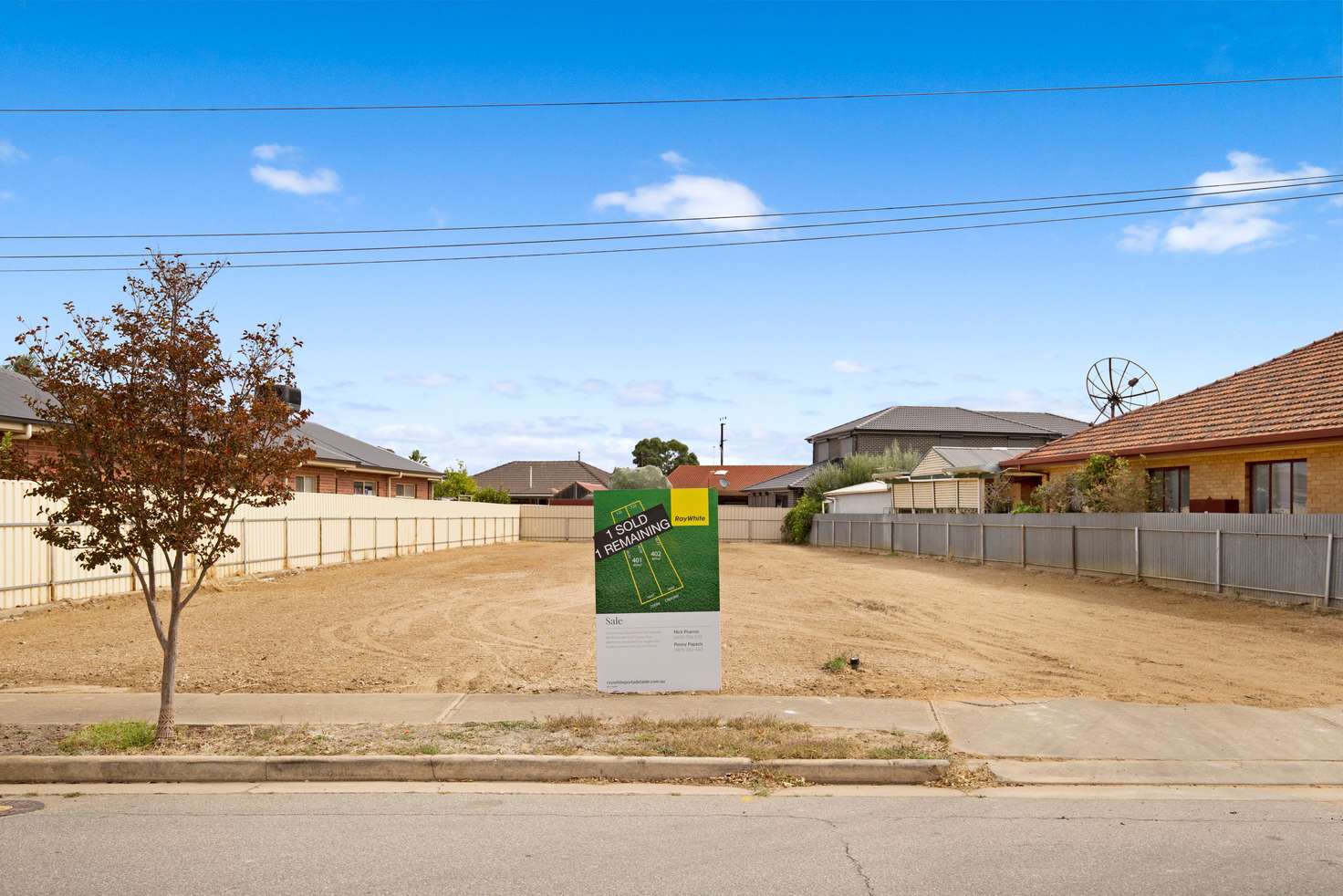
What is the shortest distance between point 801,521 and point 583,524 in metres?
12.9

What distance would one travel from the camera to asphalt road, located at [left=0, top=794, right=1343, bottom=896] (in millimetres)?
5523

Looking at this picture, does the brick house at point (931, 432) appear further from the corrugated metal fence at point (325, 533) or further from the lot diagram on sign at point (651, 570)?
the lot diagram on sign at point (651, 570)

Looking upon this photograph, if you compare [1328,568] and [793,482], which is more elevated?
[793,482]

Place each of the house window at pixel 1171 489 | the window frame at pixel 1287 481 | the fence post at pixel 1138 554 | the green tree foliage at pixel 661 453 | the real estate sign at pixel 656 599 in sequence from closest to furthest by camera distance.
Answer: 1. the real estate sign at pixel 656 599
2. the window frame at pixel 1287 481
3. the fence post at pixel 1138 554
4. the house window at pixel 1171 489
5. the green tree foliage at pixel 661 453

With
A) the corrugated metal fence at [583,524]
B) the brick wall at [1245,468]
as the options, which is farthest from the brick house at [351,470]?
the brick wall at [1245,468]

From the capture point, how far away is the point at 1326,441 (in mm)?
21094

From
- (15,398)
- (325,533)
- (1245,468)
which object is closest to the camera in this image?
(1245,468)

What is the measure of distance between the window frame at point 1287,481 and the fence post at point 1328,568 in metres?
4.59

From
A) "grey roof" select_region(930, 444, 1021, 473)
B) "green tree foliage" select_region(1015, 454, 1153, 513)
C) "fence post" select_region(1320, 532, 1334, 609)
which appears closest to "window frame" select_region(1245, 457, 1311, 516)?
"green tree foliage" select_region(1015, 454, 1153, 513)

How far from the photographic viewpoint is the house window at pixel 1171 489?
87.8ft

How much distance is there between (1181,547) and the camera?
2127 centimetres

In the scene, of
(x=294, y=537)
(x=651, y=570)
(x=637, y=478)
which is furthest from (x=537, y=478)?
(x=651, y=570)

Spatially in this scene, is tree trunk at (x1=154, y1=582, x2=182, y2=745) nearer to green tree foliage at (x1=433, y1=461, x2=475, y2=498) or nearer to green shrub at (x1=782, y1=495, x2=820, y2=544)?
green shrub at (x1=782, y1=495, x2=820, y2=544)

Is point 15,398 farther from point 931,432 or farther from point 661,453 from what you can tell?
point 661,453
